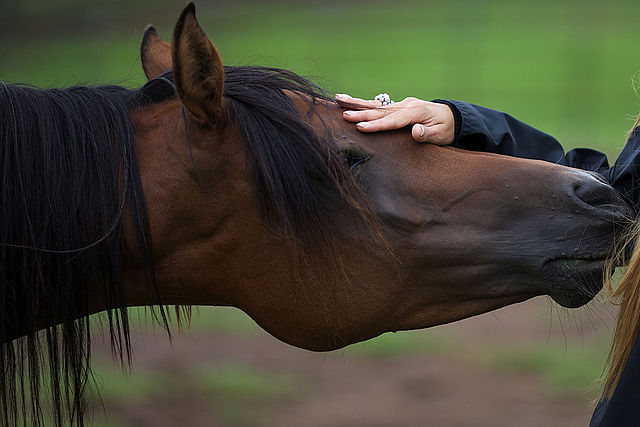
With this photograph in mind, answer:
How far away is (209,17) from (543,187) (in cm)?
2124

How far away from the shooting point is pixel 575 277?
6.51 feet

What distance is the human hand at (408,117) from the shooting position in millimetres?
2055

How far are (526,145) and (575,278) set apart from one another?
0.57 meters

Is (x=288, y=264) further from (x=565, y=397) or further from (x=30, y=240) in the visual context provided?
(x=565, y=397)

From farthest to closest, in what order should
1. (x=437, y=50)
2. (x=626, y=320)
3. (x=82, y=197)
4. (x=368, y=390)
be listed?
(x=437, y=50), (x=368, y=390), (x=82, y=197), (x=626, y=320)

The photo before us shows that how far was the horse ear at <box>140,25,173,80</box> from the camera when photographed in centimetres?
228

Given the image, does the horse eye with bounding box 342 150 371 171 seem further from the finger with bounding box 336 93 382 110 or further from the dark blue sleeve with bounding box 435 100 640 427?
the dark blue sleeve with bounding box 435 100 640 427

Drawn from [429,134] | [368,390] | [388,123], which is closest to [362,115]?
[388,123]

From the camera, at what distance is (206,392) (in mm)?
4871

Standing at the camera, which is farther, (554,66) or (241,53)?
(554,66)

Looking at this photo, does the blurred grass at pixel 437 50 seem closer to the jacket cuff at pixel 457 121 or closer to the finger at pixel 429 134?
the jacket cuff at pixel 457 121

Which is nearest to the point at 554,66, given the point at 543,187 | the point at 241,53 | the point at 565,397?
the point at 241,53

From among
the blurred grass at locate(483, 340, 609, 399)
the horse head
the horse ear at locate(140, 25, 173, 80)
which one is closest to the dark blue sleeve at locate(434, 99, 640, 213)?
the horse head

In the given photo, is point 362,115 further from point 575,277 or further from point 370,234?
point 575,277
